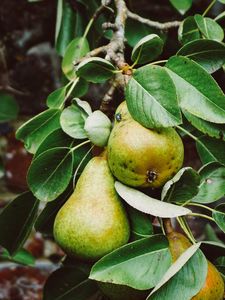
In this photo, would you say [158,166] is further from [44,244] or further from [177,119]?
[44,244]

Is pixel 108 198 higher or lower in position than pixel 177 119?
lower

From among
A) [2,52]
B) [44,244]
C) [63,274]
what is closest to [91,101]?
[2,52]

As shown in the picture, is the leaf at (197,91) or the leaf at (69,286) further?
the leaf at (69,286)

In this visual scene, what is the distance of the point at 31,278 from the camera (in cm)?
130

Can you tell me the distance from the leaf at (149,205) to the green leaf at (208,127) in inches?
5.1

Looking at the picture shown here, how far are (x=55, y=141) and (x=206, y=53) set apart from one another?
254 millimetres

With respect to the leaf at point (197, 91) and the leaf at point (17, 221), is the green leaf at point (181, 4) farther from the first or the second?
the leaf at point (17, 221)

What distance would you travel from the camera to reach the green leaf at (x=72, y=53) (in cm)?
98

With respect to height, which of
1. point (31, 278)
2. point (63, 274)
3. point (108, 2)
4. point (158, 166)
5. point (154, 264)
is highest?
point (108, 2)

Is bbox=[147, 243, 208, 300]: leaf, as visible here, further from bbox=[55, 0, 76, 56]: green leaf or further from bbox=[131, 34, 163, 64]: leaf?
bbox=[55, 0, 76, 56]: green leaf

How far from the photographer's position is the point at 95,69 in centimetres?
71

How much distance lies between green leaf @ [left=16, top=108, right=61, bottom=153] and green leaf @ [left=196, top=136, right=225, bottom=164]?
0.23 meters

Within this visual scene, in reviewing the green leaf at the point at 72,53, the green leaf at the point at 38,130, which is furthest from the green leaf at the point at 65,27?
the green leaf at the point at 38,130

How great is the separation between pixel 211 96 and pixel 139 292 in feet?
0.89
